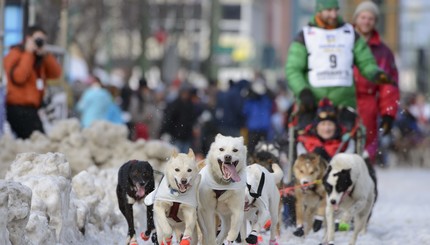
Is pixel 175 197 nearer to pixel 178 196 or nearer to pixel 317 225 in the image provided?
pixel 178 196

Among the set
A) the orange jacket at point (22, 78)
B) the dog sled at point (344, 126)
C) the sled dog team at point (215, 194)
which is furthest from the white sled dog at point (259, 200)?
the orange jacket at point (22, 78)

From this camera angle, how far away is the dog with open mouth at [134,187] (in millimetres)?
8648

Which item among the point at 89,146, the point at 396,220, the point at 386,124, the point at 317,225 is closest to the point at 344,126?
the point at 386,124

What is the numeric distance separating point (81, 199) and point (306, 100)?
247 centimetres

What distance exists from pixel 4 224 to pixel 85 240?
2.11 metres

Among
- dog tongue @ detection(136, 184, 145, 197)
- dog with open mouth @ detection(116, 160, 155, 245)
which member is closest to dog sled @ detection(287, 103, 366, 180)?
dog with open mouth @ detection(116, 160, 155, 245)

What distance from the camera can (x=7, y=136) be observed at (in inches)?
556

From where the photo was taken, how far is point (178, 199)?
8.10 m

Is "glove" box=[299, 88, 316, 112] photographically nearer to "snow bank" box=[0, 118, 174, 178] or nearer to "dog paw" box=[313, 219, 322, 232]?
"dog paw" box=[313, 219, 322, 232]

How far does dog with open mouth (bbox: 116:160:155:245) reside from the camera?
865 centimetres

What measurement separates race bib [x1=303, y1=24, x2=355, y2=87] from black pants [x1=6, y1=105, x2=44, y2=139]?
4.12 m

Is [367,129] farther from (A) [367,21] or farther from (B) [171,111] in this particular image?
(B) [171,111]

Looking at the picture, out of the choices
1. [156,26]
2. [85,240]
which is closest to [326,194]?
[85,240]

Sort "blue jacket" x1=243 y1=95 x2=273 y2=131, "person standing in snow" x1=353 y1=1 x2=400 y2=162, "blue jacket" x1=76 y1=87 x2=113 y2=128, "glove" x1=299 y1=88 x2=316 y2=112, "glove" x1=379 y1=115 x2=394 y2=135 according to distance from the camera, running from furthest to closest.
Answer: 1. "blue jacket" x1=243 y1=95 x2=273 y2=131
2. "blue jacket" x1=76 y1=87 x2=113 y2=128
3. "person standing in snow" x1=353 y1=1 x2=400 y2=162
4. "glove" x1=379 y1=115 x2=394 y2=135
5. "glove" x1=299 y1=88 x2=316 y2=112
